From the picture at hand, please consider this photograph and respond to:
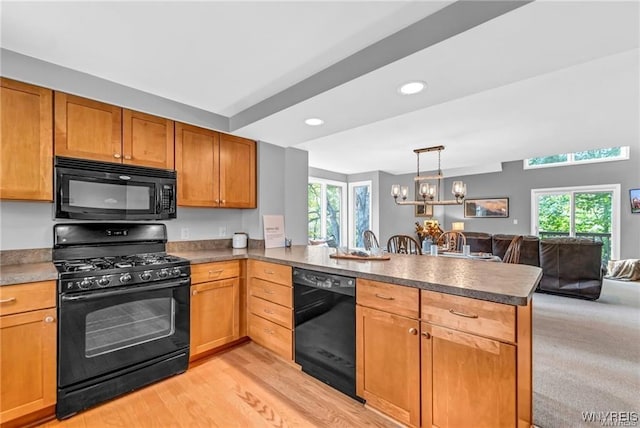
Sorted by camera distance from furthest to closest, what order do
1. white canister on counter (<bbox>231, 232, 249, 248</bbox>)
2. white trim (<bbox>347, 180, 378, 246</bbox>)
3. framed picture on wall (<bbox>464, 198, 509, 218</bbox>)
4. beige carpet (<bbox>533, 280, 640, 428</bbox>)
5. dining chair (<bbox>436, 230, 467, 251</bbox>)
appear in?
framed picture on wall (<bbox>464, 198, 509, 218</bbox>), white trim (<bbox>347, 180, 378, 246</bbox>), dining chair (<bbox>436, 230, 467, 251</bbox>), white canister on counter (<bbox>231, 232, 249, 248</bbox>), beige carpet (<bbox>533, 280, 640, 428</bbox>)

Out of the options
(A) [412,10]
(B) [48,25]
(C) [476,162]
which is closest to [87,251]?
(B) [48,25]

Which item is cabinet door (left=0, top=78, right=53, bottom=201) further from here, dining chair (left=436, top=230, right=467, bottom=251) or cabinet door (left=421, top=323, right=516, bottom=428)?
dining chair (left=436, top=230, right=467, bottom=251)

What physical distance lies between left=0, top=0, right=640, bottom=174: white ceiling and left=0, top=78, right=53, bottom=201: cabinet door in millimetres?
274

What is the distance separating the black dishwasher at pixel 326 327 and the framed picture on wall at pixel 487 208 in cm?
773

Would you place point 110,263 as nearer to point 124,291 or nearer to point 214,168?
point 124,291

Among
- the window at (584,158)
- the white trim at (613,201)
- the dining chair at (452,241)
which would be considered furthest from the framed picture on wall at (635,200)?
the dining chair at (452,241)

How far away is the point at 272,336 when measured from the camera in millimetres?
2490

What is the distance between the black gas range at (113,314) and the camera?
1.79 m

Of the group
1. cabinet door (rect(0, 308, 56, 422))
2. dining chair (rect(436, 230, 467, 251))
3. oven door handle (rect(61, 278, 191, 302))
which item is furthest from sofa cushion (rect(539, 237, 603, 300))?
cabinet door (rect(0, 308, 56, 422))

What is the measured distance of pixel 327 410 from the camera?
6.11ft

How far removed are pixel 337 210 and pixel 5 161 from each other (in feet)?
20.4

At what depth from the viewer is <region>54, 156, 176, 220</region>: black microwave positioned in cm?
207

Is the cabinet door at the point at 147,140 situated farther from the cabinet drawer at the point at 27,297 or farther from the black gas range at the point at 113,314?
the cabinet drawer at the point at 27,297

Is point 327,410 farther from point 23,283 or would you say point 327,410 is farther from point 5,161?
point 5,161
